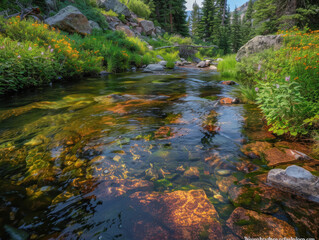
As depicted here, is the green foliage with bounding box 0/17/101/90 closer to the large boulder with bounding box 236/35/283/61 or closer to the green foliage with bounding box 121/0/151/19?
the large boulder with bounding box 236/35/283/61

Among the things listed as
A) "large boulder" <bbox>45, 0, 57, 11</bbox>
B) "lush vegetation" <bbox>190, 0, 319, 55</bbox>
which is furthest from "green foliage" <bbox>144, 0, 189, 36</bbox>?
"large boulder" <bbox>45, 0, 57, 11</bbox>

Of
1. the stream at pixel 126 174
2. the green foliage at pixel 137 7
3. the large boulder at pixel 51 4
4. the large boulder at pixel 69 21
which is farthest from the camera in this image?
the green foliage at pixel 137 7

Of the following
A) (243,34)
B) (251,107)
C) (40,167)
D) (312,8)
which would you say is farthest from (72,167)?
(243,34)

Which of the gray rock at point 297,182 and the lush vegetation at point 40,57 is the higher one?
the lush vegetation at point 40,57

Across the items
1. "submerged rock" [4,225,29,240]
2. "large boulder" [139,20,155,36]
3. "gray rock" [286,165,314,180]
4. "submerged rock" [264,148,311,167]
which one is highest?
"large boulder" [139,20,155,36]

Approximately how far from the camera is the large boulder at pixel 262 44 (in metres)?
6.62

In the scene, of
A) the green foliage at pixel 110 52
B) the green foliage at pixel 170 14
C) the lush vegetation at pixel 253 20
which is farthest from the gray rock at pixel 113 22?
the lush vegetation at pixel 253 20

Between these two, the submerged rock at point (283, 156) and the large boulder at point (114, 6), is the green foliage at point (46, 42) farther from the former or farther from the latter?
the large boulder at point (114, 6)

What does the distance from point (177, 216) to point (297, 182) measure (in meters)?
1.19

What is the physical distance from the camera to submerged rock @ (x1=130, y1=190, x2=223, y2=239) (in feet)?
4.33

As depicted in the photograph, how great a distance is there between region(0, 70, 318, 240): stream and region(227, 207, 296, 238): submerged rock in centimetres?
5

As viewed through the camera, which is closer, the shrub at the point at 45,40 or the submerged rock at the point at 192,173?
the submerged rock at the point at 192,173

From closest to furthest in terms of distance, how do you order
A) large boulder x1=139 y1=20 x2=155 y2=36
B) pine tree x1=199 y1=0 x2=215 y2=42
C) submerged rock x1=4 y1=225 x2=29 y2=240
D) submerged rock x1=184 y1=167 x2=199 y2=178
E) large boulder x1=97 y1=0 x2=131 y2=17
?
submerged rock x1=4 y1=225 x2=29 y2=240, submerged rock x1=184 y1=167 x2=199 y2=178, large boulder x1=97 y1=0 x2=131 y2=17, large boulder x1=139 y1=20 x2=155 y2=36, pine tree x1=199 y1=0 x2=215 y2=42

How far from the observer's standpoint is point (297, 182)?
1.62 metres
